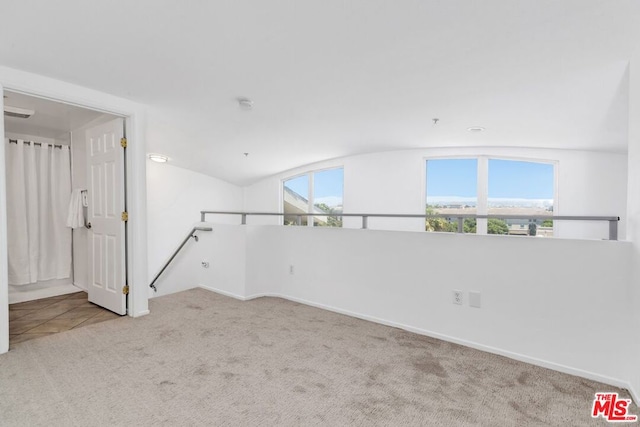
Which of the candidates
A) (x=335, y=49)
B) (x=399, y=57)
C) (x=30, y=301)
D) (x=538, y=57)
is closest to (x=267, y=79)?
(x=335, y=49)

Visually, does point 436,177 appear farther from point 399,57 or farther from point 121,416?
point 121,416

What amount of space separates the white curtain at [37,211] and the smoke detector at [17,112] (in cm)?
68

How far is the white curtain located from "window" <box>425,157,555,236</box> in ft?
16.8

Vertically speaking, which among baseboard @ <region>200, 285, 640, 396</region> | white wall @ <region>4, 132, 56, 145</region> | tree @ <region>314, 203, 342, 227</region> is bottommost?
baseboard @ <region>200, 285, 640, 396</region>

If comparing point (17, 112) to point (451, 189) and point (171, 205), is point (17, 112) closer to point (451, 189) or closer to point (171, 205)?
point (171, 205)

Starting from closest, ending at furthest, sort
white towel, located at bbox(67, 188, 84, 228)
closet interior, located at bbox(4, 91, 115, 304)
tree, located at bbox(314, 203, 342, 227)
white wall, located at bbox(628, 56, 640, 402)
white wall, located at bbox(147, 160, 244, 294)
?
white wall, located at bbox(628, 56, 640, 402)
closet interior, located at bbox(4, 91, 115, 304)
white towel, located at bbox(67, 188, 84, 228)
white wall, located at bbox(147, 160, 244, 294)
tree, located at bbox(314, 203, 342, 227)

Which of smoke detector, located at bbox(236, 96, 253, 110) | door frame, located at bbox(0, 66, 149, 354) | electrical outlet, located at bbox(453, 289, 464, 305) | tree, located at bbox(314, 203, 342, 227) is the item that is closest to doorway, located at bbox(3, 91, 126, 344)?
door frame, located at bbox(0, 66, 149, 354)

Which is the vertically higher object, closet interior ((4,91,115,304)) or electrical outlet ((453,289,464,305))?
closet interior ((4,91,115,304))

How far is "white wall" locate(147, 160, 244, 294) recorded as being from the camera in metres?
5.66

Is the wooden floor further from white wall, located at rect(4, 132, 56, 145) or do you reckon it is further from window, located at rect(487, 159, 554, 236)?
window, located at rect(487, 159, 554, 236)

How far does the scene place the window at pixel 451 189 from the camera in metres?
4.66

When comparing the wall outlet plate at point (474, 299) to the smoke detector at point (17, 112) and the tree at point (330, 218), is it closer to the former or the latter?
the tree at point (330, 218)

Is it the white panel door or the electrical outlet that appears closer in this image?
the electrical outlet

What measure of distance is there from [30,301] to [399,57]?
4.97m
